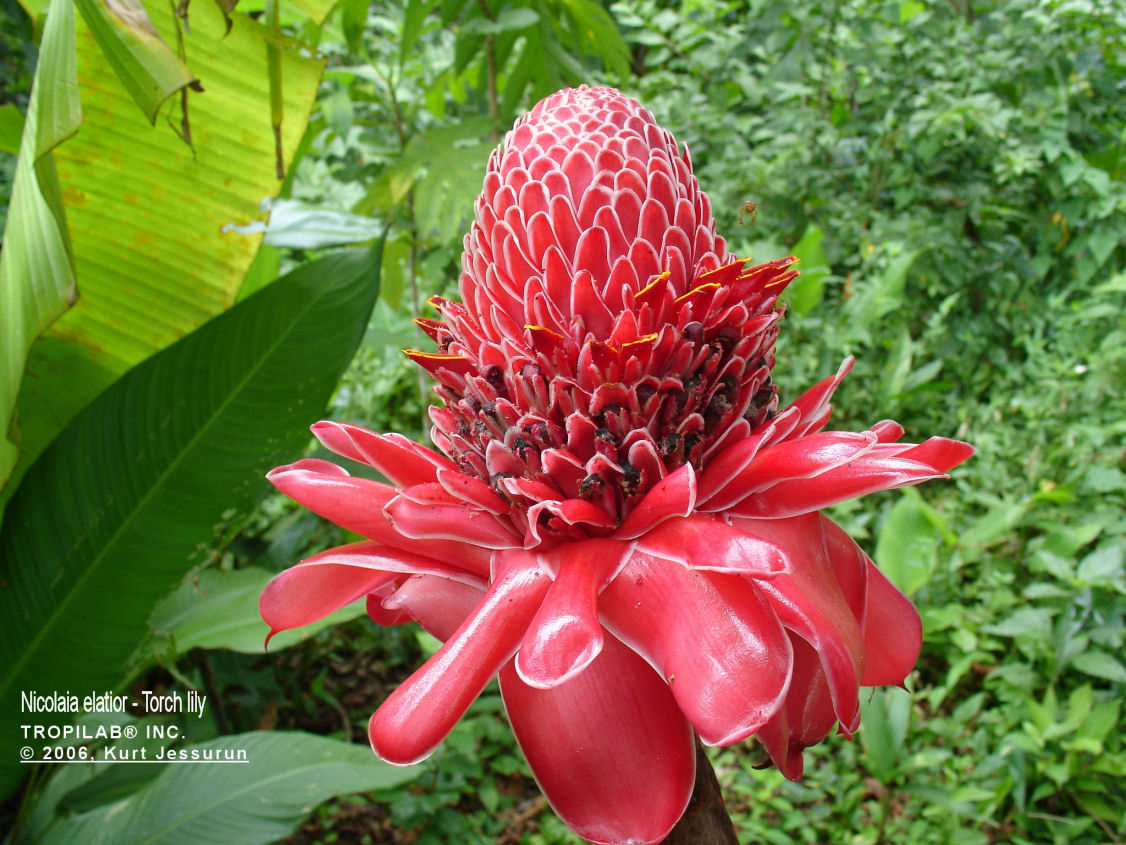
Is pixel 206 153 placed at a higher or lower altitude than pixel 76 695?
higher

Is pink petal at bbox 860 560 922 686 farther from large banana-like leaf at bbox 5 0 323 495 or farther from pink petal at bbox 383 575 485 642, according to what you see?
large banana-like leaf at bbox 5 0 323 495

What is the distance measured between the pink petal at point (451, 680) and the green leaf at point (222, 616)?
3.38 feet

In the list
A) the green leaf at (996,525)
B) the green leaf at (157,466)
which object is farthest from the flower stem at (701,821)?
the green leaf at (996,525)

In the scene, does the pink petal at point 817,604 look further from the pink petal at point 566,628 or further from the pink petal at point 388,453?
the pink petal at point 388,453

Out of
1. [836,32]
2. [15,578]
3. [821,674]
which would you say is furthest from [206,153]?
[836,32]

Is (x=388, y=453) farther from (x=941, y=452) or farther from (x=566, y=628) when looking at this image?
(x=941, y=452)

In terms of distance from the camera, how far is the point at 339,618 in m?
1.51

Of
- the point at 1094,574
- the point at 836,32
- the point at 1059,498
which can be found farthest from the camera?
the point at 836,32

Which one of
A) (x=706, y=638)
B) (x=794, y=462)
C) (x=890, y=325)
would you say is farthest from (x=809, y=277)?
(x=706, y=638)

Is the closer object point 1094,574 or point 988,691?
point 1094,574

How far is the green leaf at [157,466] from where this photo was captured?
134 cm

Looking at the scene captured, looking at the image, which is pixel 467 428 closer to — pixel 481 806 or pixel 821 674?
pixel 821 674

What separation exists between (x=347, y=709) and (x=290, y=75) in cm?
208

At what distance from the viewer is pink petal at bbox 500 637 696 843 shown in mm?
509
